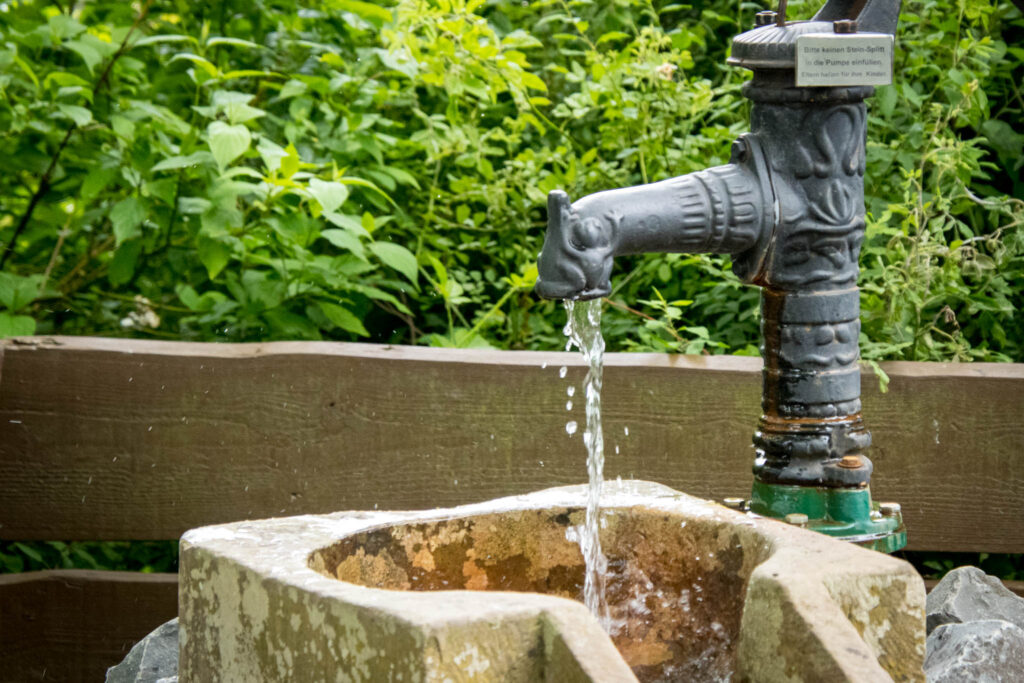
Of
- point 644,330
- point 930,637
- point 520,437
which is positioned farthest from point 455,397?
point 930,637

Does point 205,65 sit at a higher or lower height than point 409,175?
higher

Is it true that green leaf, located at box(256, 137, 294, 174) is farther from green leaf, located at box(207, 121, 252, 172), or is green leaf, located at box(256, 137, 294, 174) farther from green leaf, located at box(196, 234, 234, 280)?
green leaf, located at box(196, 234, 234, 280)

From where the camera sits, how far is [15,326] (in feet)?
8.13

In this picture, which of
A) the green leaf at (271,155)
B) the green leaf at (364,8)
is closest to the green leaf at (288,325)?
the green leaf at (271,155)

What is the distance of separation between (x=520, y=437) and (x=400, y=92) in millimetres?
938

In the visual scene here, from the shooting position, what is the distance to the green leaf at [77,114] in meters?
2.52

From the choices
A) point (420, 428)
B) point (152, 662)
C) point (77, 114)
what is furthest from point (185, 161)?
point (152, 662)

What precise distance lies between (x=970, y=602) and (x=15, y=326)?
1771 millimetres

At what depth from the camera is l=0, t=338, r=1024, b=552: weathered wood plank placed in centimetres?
233

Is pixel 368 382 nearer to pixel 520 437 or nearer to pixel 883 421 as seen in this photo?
pixel 520 437

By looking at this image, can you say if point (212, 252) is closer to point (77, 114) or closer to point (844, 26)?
point (77, 114)

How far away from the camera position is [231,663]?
4.25ft

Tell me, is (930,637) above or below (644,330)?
below

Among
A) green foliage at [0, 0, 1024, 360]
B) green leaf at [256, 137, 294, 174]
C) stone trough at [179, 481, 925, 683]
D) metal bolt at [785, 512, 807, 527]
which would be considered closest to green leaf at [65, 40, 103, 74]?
green foliage at [0, 0, 1024, 360]
